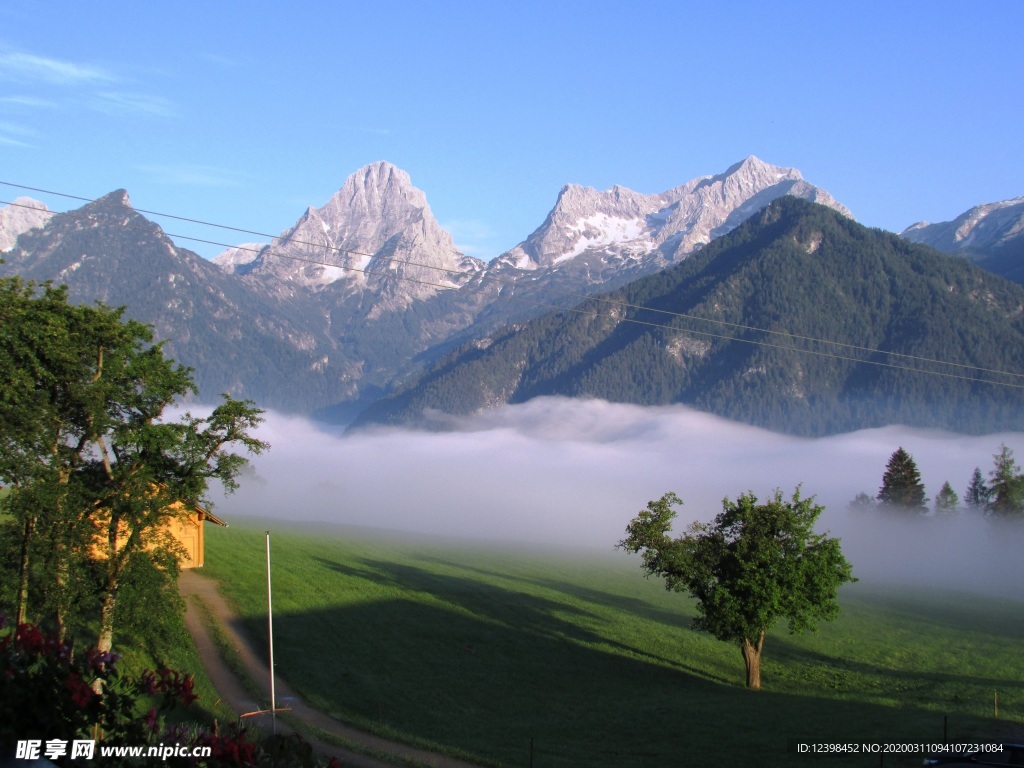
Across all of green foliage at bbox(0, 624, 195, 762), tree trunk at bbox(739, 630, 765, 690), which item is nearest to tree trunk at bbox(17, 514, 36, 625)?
green foliage at bbox(0, 624, 195, 762)

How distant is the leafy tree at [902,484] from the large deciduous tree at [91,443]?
117 m

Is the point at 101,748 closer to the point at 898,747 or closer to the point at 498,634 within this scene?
the point at 898,747

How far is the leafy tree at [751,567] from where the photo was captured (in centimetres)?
4803

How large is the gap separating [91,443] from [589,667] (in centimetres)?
2928

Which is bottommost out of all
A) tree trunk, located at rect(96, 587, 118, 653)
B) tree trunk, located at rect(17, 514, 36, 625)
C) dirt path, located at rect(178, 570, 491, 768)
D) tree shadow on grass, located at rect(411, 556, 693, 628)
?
tree shadow on grass, located at rect(411, 556, 693, 628)

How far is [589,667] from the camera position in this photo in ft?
164

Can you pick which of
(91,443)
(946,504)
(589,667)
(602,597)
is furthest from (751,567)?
(946,504)

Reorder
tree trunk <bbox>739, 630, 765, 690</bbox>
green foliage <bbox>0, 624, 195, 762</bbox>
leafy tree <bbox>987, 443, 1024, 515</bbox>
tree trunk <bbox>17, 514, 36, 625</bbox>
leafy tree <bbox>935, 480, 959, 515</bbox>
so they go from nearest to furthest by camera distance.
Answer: green foliage <bbox>0, 624, 195, 762</bbox> < tree trunk <bbox>17, 514, 36, 625</bbox> < tree trunk <bbox>739, 630, 765, 690</bbox> < leafy tree <bbox>987, 443, 1024, 515</bbox> < leafy tree <bbox>935, 480, 959, 515</bbox>

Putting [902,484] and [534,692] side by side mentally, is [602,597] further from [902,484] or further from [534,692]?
[902,484]

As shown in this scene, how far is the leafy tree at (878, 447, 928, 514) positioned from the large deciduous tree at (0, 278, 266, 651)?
383 ft

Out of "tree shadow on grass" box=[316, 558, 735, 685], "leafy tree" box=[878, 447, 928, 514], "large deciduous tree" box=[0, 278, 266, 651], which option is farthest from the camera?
"leafy tree" box=[878, 447, 928, 514]

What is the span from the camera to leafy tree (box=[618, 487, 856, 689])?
1891 inches

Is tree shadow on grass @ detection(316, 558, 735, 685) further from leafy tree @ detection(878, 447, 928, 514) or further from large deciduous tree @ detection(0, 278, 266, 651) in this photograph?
leafy tree @ detection(878, 447, 928, 514)

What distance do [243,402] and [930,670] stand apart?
44474 millimetres
